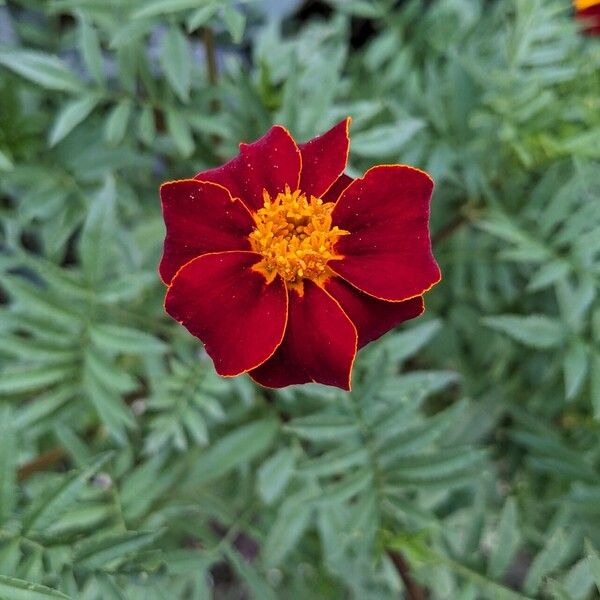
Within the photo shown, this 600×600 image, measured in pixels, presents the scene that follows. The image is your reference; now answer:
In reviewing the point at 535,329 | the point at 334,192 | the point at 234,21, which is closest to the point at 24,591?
the point at 334,192

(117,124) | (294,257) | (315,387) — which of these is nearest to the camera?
(294,257)

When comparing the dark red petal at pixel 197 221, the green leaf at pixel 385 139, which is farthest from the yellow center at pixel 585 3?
the dark red petal at pixel 197 221

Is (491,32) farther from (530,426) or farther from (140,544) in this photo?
(140,544)

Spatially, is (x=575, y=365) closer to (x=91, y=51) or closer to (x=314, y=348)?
(x=314, y=348)

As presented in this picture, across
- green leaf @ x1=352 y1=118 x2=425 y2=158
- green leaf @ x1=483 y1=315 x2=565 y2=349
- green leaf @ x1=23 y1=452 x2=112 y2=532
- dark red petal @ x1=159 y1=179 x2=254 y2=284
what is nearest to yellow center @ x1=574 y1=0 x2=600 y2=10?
green leaf @ x1=352 y1=118 x2=425 y2=158

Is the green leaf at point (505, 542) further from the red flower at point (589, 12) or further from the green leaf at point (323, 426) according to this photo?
the red flower at point (589, 12)
